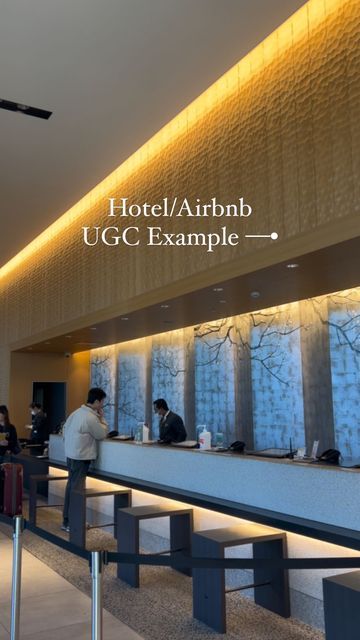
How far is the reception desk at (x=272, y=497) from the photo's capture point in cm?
302

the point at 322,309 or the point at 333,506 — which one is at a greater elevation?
the point at 322,309

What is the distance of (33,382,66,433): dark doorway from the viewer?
389 inches

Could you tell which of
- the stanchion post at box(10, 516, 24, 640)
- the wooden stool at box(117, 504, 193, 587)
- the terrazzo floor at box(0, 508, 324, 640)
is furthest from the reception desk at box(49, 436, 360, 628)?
the stanchion post at box(10, 516, 24, 640)

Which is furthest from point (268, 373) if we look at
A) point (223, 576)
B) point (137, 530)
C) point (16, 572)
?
point (16, 572)

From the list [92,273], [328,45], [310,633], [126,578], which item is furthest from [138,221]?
A: [310,633]

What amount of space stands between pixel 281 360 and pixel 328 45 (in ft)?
11.0

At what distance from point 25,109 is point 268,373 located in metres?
3.64

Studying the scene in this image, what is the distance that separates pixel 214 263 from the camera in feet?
13.6

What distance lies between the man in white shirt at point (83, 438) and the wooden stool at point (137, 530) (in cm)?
139

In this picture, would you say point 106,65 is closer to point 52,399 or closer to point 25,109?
point 25,109

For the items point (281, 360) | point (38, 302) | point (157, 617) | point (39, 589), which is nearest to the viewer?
point (157, 617)

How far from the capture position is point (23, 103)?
4160 mm

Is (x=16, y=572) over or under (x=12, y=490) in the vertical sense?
over

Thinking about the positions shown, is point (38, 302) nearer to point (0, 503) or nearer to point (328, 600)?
point (0, 503)
